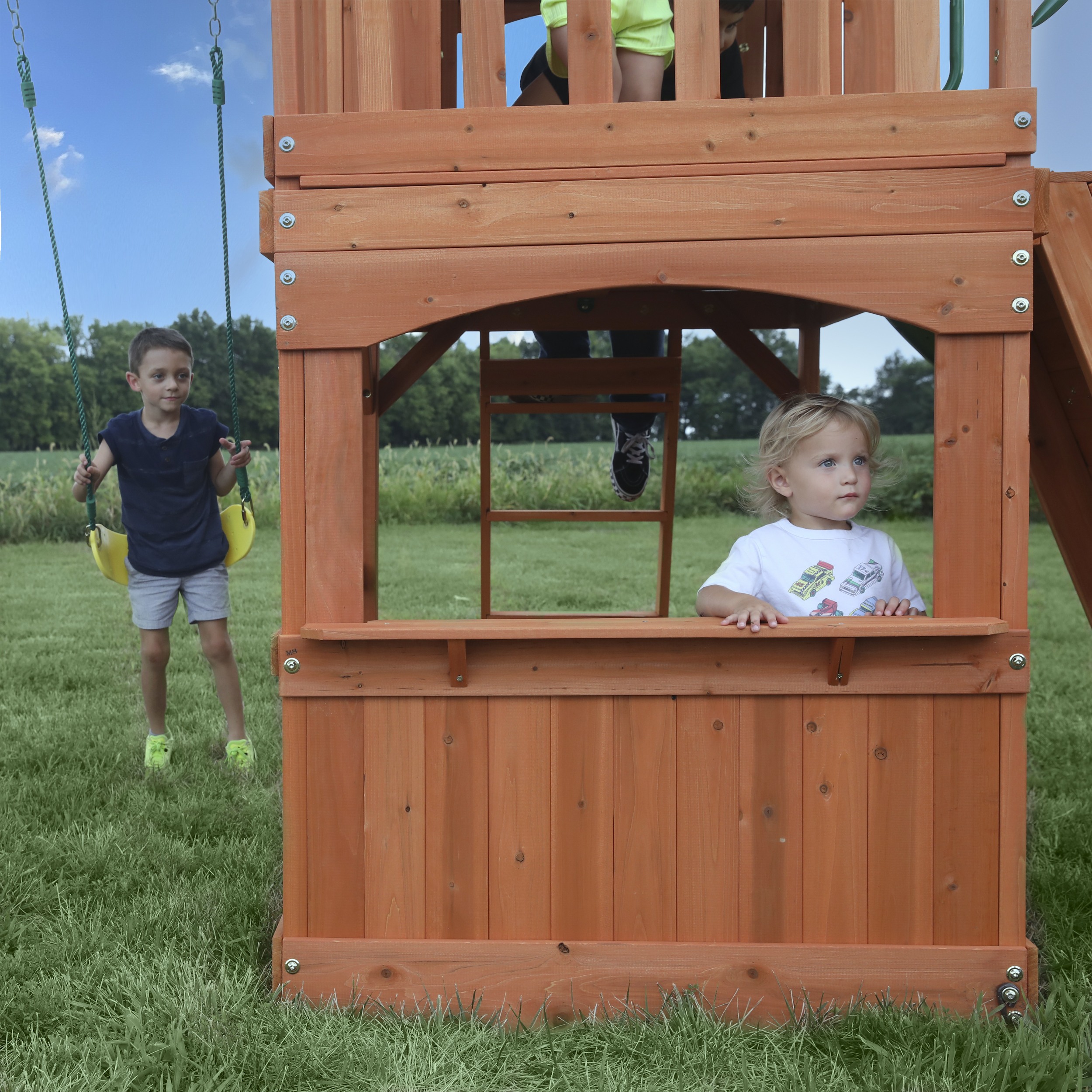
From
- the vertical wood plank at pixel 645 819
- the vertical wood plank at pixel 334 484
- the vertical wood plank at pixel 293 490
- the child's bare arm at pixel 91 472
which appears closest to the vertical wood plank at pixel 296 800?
the vertical wood plank at pixel 293 490

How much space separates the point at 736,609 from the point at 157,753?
2.58 m

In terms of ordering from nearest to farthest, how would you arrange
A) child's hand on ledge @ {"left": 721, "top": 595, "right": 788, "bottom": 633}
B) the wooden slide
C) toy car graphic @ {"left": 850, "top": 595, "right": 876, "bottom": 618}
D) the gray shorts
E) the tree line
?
child's hand on ledge @ {"left": 721, "top": 595, "right": 788, "bottom": 633}, the wooden slide, toy car graphic @ {"left": 850, "top": 595, "right": 876, "bottom": 618}, the gray shorts, the tree line

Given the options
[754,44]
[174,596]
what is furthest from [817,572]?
[174,596]

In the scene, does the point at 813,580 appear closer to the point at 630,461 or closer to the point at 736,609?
the point at 736,609

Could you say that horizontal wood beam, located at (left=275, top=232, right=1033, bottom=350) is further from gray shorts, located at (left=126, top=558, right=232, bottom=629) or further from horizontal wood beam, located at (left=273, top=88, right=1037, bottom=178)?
gray shorts, located at (left=126, top=558, right=232, bottom=629)

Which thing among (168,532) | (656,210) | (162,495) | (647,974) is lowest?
(647,974)

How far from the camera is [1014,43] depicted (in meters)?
2.29

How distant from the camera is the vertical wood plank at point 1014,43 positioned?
2.28 metres

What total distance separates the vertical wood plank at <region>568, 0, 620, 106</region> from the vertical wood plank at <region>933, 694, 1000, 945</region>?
1564mm

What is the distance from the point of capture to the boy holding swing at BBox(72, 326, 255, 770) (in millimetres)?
3945

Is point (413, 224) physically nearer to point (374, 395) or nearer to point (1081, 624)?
point (374, 395)

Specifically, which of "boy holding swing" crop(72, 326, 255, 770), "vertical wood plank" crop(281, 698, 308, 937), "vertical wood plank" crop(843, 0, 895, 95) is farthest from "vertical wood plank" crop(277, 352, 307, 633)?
"boy holding swing" crop(72, 326, 255, 770)

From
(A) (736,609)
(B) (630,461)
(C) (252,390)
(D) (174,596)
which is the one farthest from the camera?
(C) (252,390)

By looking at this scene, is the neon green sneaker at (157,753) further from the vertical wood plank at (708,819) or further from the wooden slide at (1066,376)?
the wooden slide at (1066,376)
